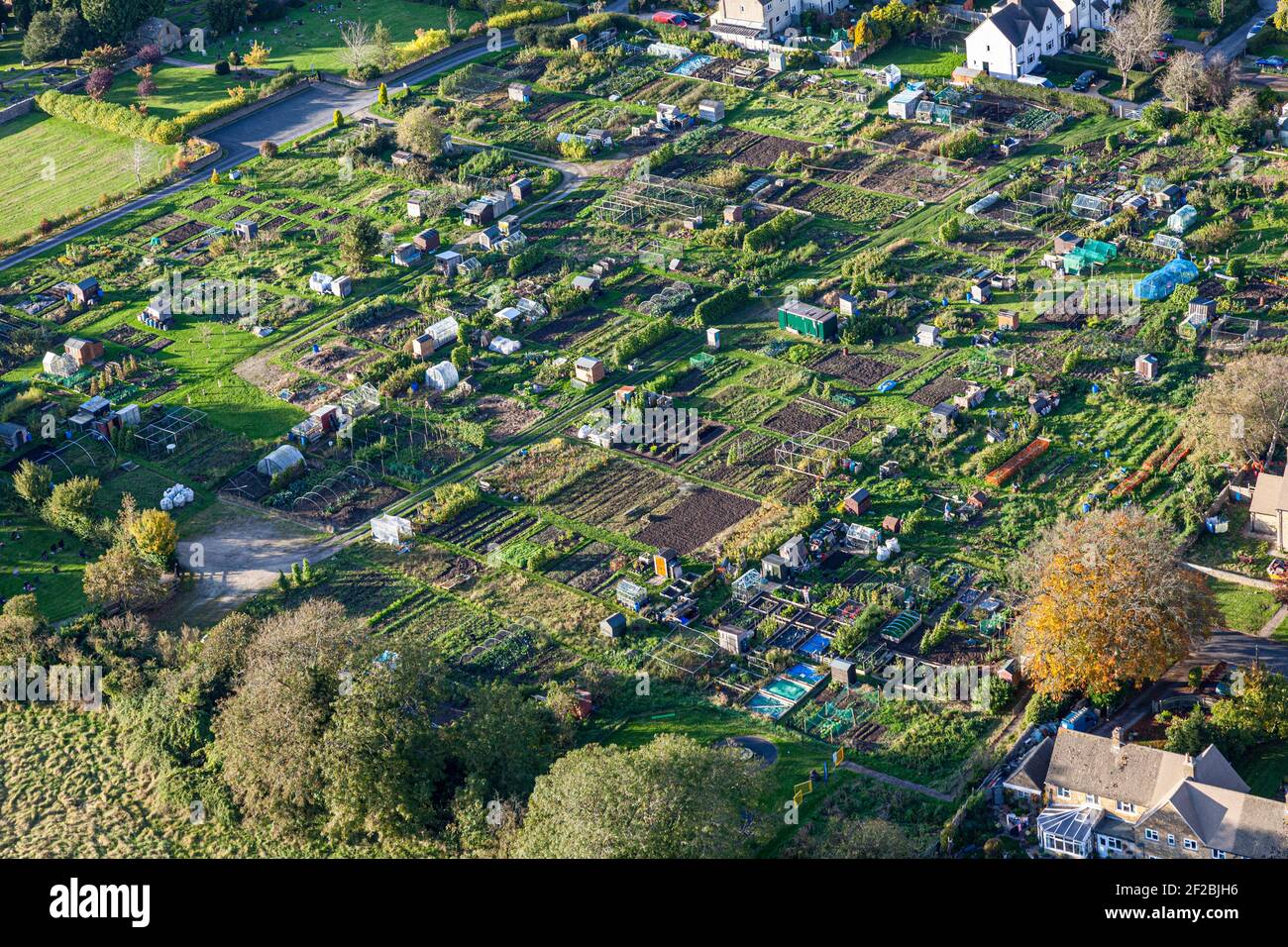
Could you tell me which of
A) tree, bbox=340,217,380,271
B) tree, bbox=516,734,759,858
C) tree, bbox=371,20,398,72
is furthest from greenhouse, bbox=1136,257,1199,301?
tree, bbox=371,20,398,72

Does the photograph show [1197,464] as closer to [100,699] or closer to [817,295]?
[817,295]

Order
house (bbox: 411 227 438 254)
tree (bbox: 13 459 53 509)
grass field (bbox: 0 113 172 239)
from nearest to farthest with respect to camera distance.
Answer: tree (bbox: 13 459 53 509) → house (bbox: 411 227 438 254) → grass field (bbox: 0 113 172 239)

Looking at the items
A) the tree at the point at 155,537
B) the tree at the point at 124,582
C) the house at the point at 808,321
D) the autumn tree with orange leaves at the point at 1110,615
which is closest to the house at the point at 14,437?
the tree at the point at 155,537

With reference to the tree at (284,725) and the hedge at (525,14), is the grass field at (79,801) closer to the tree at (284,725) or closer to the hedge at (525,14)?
the tree at (284,725)

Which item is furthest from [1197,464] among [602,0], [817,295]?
[602,0]

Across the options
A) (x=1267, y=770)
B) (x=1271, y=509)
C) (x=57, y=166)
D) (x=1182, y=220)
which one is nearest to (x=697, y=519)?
(x=1271, y=509)

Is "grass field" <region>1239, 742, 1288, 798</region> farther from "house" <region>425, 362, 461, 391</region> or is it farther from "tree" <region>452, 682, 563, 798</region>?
"house" <region>425, 362, 461, 391</region>
